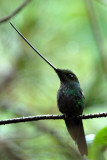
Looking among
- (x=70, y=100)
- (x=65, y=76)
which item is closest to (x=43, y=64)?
(x=65, y=76)

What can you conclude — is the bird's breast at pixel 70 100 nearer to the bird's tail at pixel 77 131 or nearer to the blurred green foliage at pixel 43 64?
the bird's tail at pixel 77 131

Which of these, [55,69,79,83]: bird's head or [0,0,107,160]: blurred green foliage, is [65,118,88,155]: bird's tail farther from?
[0,0,107,160]: blurred green foliage

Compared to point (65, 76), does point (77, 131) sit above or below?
below

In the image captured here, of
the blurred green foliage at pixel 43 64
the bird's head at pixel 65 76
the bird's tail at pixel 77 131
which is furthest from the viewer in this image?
A: the blurred green foliage at pixel 43 64

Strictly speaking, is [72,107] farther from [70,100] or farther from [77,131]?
[77,131]

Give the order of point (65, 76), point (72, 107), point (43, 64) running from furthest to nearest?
point (43, 64)
point (65, 76)
point (72, 107)

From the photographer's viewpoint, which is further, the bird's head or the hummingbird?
Answer: the bird's head

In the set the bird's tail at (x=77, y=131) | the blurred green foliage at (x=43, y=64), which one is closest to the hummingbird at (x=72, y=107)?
the bird's tail at (x=77, y=131)

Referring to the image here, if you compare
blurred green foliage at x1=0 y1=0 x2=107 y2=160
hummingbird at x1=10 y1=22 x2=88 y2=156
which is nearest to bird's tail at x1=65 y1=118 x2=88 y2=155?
hummingbird at x1=10 y1=22 x2=88 y2=156

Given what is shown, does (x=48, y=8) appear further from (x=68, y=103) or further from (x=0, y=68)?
(x=68, y=103)
